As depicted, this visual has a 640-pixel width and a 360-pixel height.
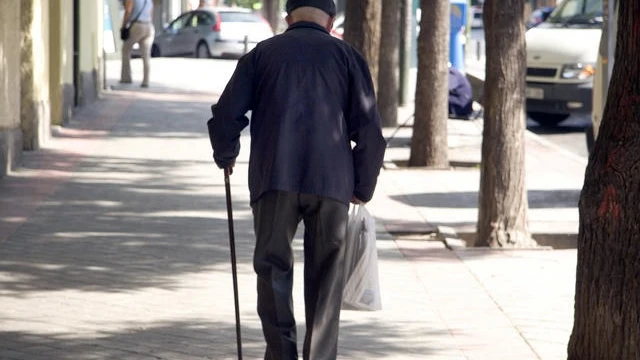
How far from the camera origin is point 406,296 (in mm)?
8500

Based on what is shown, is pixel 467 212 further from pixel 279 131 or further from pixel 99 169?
pixel 279 131

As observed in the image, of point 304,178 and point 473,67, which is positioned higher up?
point 304,178

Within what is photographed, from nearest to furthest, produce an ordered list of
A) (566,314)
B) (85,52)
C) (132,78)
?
(566,314)
(85,52)
(132,78)

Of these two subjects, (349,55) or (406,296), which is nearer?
(349,55)

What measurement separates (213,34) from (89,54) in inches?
619

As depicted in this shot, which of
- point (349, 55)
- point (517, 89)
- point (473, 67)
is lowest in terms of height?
point (473, 67)

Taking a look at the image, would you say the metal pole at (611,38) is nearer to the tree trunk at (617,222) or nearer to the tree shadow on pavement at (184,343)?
the tree shadow on pavement at (184,343)

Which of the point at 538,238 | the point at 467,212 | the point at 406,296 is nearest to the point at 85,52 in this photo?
the point at 467,212

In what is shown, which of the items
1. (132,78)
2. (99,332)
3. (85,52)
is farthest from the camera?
(132,78)

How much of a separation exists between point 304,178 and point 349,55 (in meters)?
0.54

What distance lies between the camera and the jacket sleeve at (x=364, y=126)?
19.2 ft

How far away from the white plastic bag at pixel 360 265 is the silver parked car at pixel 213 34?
96.0ft

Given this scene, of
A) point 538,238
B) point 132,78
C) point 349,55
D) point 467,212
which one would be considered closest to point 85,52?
point 132,78

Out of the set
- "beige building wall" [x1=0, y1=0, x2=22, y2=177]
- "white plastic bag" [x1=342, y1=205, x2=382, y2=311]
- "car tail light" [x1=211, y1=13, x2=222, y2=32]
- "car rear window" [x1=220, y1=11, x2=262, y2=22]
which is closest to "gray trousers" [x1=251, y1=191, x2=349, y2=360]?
"white plastic bag" [x1=342, y1=205, x2=382, y2=311]
